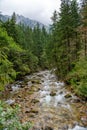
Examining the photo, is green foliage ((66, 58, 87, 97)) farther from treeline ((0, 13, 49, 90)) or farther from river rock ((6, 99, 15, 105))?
treeline ((0, 13, 49, 90))

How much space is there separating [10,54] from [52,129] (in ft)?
79.0

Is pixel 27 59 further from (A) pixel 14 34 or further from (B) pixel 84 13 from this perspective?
(B) pixel 84 13

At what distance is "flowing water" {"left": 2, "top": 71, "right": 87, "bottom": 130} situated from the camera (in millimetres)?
17547

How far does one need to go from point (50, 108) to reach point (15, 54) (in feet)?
64.6

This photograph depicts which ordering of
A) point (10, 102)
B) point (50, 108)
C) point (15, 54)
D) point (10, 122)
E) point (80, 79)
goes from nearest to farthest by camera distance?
point (10, 122) → point (50, 108) → point (10, 102) → point (80, 79) → point (15, 54)

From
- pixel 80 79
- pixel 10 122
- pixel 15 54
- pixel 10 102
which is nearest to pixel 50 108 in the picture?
pixel 10 102

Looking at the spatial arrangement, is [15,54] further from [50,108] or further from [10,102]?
[50,108]

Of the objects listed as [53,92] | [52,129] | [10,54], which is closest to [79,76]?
[53,92]

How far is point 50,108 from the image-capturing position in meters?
21.9

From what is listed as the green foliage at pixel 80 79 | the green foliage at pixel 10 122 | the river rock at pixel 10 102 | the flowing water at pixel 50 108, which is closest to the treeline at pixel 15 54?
the river rock at pixel 10 102

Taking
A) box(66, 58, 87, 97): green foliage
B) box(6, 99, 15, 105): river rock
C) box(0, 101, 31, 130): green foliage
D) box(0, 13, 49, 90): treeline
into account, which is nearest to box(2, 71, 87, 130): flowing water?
box(6, 99, 15, 105): river rock

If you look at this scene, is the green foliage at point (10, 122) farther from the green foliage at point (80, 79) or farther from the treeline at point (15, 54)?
the green foliage at point (80, 79)

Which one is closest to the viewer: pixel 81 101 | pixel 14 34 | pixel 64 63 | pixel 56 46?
pixel 81 101

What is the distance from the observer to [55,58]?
41.7 metres
